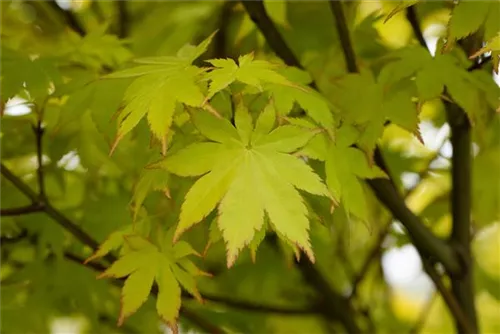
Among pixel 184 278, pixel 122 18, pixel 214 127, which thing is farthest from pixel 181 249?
pixel 122 18

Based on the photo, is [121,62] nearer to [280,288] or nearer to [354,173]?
[354,173]

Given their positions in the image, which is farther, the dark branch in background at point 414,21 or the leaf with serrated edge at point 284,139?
the dark branch in background at point 414,21

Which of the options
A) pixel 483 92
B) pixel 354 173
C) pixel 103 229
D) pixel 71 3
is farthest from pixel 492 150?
pixel 71 3

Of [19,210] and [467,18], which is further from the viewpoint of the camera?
[19,210]

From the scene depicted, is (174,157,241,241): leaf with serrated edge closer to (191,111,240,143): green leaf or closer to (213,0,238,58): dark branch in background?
(191,111,240,143): green leaf

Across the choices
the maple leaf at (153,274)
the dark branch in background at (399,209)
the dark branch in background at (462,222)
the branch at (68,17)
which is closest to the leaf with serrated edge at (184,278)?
the maple leaf at (153,274)

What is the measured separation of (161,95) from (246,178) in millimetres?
90

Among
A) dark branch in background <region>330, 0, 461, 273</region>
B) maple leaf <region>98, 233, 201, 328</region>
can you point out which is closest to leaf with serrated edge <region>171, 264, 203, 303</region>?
maple leaf <region>98, 233, 201, 328</region>

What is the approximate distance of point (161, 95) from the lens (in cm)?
52

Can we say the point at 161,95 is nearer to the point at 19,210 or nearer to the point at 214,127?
the point at 214,127

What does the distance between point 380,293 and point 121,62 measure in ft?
2.31

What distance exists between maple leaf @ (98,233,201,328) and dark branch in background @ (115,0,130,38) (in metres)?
0.47

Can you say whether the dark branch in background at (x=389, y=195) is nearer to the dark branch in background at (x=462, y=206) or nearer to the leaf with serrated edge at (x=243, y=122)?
the dark branch in background at (x=462, y=206)

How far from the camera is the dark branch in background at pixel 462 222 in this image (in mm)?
784
